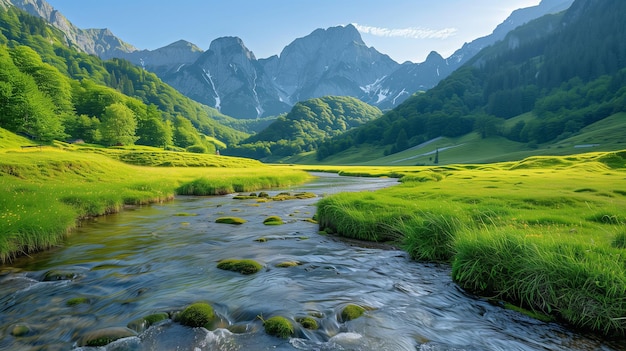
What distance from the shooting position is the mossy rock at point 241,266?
50.8 ft

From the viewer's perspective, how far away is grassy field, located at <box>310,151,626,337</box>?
962 centimetres

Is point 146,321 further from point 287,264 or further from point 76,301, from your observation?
point 287,264

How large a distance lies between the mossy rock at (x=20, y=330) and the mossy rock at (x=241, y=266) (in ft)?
24.1

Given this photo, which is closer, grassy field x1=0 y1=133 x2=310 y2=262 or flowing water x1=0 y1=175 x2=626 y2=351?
flowing water x1=0 y1=175 x2=626 y2=351

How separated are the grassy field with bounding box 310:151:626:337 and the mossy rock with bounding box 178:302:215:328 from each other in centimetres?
985

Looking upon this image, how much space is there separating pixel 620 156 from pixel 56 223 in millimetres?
81026

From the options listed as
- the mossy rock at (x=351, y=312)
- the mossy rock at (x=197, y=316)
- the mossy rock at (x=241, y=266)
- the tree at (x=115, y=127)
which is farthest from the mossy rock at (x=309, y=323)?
Result: the tree at (x=115, y=127)

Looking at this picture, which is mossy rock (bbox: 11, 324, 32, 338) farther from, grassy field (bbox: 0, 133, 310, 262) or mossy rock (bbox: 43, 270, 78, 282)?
grassy field (bbox: 0, 133, 310, 262)

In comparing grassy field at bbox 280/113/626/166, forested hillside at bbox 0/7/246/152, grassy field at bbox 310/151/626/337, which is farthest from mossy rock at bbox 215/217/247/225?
grassy field at bbox 280/113/626/166

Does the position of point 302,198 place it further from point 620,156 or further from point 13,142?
point 13,142

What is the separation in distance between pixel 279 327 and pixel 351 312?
2615 mm

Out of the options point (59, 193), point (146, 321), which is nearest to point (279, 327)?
point (146, 321)

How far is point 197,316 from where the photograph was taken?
10578mm

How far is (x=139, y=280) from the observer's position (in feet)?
47.1
